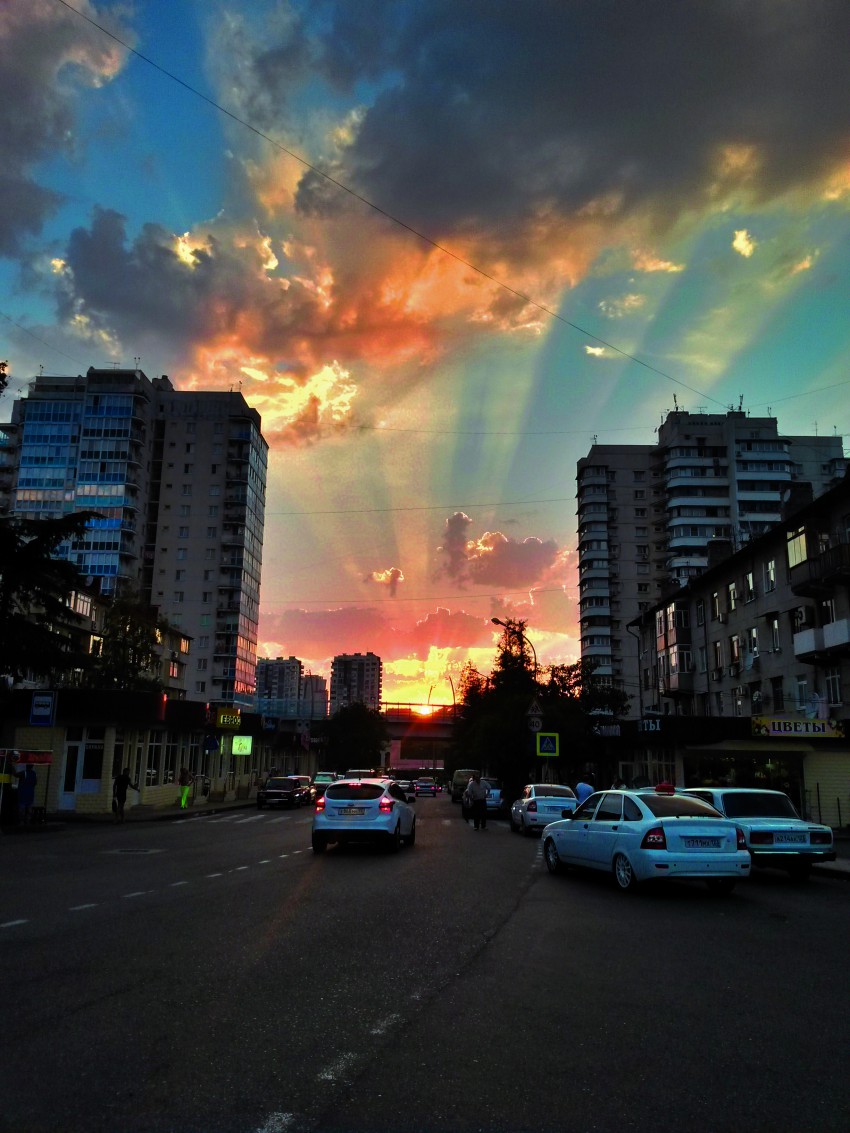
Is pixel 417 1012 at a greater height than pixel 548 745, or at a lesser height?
lesser

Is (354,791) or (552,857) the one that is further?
(354,791)

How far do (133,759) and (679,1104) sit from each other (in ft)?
124

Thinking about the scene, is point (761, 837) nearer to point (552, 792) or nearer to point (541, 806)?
point (541, 806)

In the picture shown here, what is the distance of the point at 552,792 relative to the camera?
27016mm

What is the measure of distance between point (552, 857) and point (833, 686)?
2684 centimetres

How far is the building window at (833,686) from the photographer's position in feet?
122

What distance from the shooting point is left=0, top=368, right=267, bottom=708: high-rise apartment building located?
10862 centimetres

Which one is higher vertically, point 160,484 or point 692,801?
point 160,484

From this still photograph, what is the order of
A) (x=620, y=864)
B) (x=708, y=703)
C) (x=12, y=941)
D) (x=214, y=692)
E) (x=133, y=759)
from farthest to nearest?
1. (x=214, y=692)
2. (x=708, y=703)
3. (x=133, y=759)
4. (x=620, y=864)
5. (x=12, y=941)

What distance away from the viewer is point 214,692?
4395 inches

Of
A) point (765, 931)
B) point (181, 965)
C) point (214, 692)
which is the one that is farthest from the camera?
point (214, 692)

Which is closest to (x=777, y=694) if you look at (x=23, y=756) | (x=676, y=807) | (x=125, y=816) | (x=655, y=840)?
(x=125, y=816)

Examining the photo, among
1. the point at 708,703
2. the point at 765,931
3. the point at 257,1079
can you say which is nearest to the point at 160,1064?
the point at 257,1079

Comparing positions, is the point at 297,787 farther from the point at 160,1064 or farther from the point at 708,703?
the point at 160,1064
